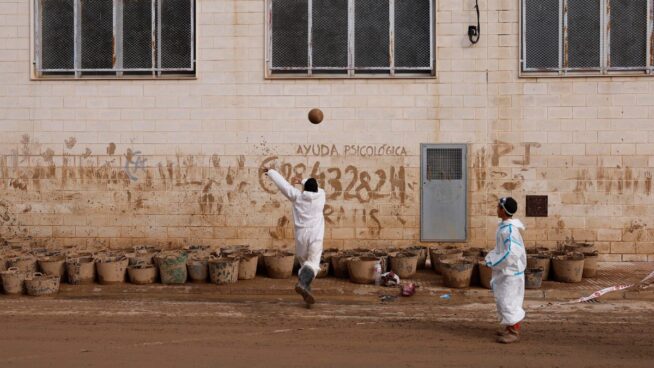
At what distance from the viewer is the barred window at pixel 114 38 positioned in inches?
600

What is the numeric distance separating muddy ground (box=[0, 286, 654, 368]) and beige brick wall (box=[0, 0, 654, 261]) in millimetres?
3153

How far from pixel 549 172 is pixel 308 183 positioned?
5864 mm

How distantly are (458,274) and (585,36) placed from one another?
5746mm

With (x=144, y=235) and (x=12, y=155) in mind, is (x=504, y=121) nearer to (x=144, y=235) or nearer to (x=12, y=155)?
(x=144, y=235)

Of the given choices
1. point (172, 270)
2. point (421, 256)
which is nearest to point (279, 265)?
point (172, 270)

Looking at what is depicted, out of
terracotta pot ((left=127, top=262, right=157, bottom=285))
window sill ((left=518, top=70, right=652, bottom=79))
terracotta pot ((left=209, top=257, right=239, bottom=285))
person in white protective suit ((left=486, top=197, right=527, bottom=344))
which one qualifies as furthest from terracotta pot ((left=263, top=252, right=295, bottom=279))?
window sill ((left=518, top=70, right=652, bottom=79))

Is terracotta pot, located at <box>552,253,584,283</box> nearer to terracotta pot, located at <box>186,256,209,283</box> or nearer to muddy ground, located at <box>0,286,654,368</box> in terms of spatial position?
muddy ground, located at <box>0,286,654,368</box>

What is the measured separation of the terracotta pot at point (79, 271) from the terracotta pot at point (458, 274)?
5.72m

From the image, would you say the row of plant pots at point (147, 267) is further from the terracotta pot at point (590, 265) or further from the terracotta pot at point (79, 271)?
the terracotta pot at point (590, 265)

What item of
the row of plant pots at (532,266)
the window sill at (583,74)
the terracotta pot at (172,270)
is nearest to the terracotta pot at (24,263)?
the terracotta pot at (172,270)

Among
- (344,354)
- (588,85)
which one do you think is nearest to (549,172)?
(588,85)

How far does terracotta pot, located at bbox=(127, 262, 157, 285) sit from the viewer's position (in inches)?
494

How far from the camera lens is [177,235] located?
1514 cm

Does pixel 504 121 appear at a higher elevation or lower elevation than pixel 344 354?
higher
